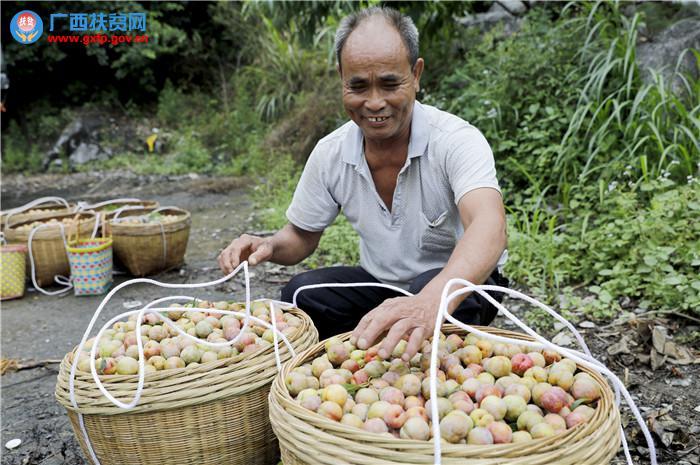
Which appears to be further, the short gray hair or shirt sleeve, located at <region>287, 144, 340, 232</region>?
shirt sleeve, located at <region>287, 144, 340, 232</region>

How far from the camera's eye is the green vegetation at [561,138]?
3086 mm

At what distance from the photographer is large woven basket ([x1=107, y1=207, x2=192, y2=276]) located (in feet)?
13.8

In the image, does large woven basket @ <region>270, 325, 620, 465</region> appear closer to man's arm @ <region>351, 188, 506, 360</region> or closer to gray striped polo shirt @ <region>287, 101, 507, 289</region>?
man's arm @ <region>351, 188, 506, 360</region>

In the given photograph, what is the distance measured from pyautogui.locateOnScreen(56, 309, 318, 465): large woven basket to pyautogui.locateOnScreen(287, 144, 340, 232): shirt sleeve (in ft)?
2.46

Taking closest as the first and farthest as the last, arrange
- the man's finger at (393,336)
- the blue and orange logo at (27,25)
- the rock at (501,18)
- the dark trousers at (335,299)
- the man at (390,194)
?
the man's finger at (393,336)
the man at (390,194)
the dark trousers at (335,299)
the rock at (501,18)
the blue and orange logo at (27,25)

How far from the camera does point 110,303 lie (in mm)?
3842

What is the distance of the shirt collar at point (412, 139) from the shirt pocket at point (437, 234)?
0.24m

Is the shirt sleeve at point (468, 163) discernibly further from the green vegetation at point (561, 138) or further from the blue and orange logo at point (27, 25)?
the blue and orange logo at point (27, 25)

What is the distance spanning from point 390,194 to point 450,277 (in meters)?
0.74

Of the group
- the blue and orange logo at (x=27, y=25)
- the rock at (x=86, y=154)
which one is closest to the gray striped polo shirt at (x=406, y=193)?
the blue and orange logo at (x=27, y=25)

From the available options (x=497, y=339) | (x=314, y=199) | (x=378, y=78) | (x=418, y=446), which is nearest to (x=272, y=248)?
(x=314, y=199)

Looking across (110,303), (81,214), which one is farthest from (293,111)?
(110,303)

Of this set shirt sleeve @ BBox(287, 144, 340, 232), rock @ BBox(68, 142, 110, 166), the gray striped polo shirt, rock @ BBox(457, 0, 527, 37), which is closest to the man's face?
the gray striped polo shirt

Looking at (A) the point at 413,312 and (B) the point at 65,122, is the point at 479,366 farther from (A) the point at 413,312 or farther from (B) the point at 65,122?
(B) the point at 65,122
